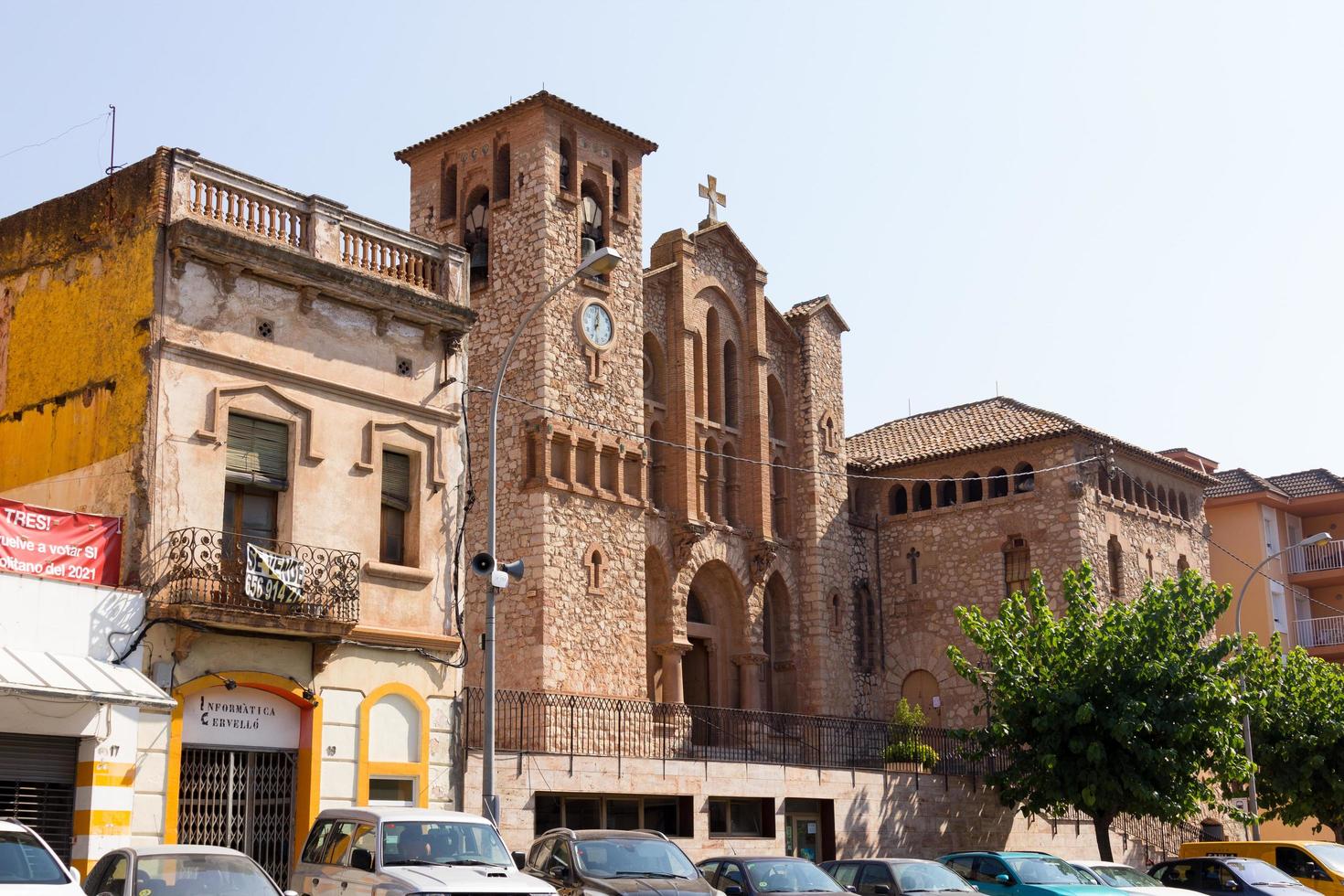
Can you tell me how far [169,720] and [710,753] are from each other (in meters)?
12.9

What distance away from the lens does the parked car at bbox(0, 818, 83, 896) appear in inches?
472

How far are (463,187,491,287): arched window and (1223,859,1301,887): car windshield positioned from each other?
65.5 feet

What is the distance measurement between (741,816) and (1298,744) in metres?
14.8

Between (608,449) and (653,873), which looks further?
(608,449)

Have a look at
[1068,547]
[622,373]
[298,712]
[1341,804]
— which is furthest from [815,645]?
[298,712]

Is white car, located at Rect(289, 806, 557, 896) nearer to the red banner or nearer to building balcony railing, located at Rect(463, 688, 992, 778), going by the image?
the red banner

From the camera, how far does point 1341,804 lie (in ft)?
115

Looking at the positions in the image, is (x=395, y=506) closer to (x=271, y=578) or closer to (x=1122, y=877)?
(x=271, y=578)

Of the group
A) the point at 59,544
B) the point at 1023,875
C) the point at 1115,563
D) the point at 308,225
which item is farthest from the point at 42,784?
the point at 1115,563

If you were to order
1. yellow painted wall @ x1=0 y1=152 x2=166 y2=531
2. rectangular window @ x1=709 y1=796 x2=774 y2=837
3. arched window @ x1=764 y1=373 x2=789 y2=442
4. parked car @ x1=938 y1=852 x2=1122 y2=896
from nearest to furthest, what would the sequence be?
1. yellow painted wall @ x1=0 y1=152 x2=166 y2=531
2. parked car @ x1=938 y1=852 x2=1122 y2=896
3. rectangular window @ x1=709 y1=796 x2=774 y2=837
4. arched window @ x1=764 y1=373 x2=789 y2=442

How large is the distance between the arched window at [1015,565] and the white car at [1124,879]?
1843 cm

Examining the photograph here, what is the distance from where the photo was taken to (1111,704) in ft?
96.9

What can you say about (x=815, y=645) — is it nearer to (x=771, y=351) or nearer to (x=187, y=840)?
(x=771, y=351)

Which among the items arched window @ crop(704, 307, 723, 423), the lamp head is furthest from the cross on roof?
the lamp head
